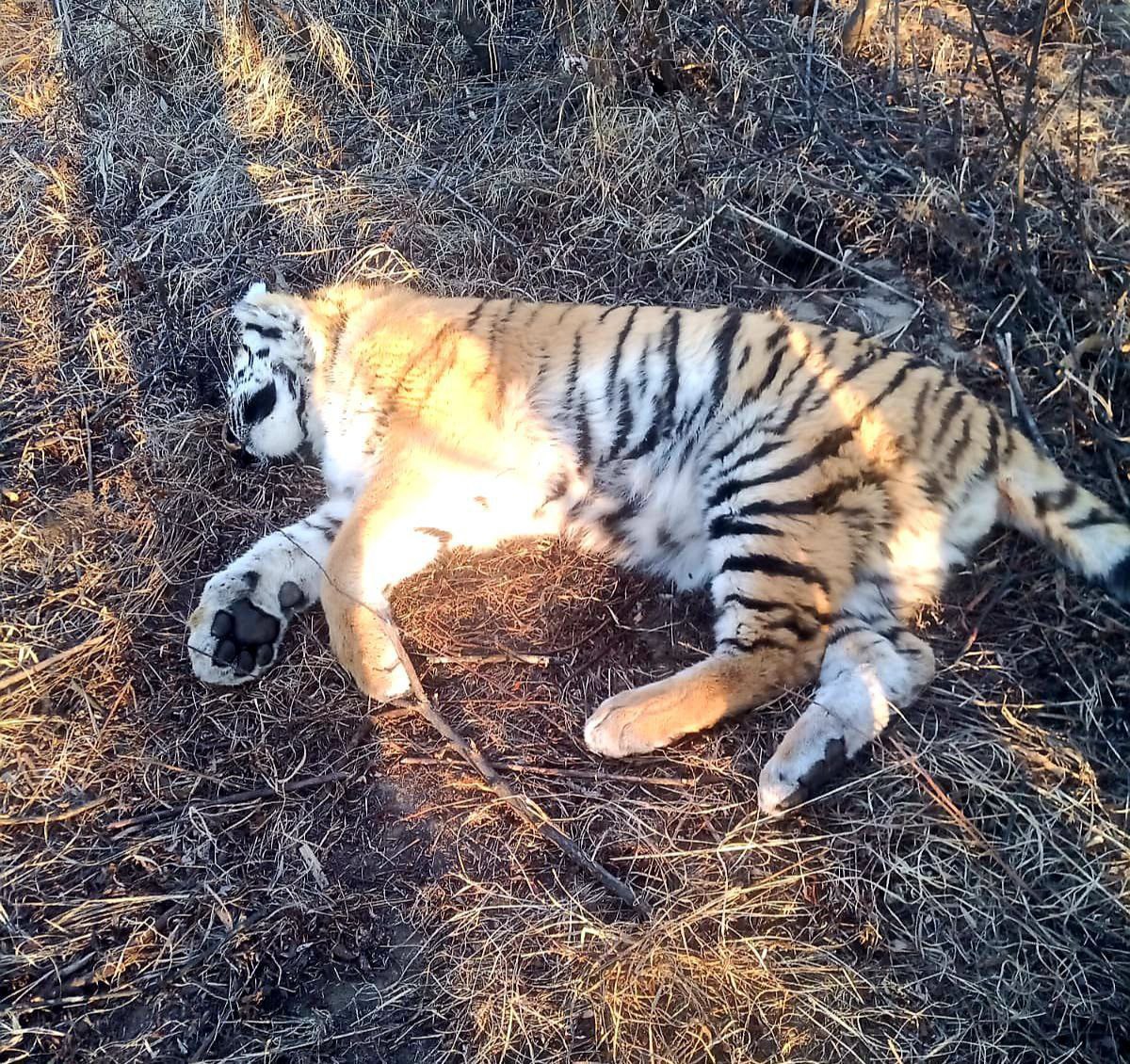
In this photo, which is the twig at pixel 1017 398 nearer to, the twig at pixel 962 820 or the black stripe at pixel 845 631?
the black stripe at pixel 845 631

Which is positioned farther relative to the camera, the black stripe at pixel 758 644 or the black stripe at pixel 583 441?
the black stripe at pixel 583 441

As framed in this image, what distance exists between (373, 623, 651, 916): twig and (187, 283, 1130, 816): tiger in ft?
0.22

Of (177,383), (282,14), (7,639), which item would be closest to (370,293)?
(177,383)

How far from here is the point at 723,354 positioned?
269 cm

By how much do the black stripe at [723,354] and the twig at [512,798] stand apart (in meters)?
1.20

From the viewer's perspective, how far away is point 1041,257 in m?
2.92

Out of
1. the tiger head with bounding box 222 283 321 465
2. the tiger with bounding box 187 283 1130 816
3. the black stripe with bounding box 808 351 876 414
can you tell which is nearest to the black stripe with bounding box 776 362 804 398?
the tiger with bounding box 187 283 1130 816

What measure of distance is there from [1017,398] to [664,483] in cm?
117

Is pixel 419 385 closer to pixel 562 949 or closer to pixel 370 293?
pixel 370 293

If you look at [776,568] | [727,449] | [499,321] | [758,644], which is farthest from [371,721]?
[499,321]

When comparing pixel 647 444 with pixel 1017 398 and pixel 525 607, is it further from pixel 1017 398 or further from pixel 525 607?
pixel 1017 398

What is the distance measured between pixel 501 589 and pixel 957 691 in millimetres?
1355

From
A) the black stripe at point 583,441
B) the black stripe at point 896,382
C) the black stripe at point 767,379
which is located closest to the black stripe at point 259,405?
the black stripe at point 583,441

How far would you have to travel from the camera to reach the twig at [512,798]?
1.96 metres
